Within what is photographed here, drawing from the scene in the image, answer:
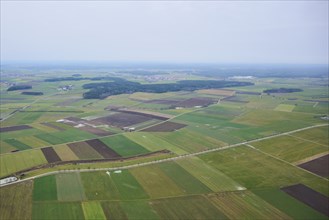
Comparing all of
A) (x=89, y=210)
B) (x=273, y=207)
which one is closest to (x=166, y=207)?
(x=89, y=210)

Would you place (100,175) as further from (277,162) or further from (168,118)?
(168,118)

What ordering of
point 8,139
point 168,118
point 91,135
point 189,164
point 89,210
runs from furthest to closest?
point 168,118, point 91,135, point 8,139, point 189,164, point 89,210

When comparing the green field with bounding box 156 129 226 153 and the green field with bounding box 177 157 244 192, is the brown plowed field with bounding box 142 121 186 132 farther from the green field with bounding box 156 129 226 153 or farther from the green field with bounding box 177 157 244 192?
the green field with bounding box 177 157 244 192

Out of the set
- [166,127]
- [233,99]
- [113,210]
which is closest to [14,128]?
[166,127]

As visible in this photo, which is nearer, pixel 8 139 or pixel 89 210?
pixel 89 210

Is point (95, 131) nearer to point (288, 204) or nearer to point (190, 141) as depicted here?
point (190, 141)

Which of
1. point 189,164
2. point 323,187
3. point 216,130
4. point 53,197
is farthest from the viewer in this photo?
point 216,130
